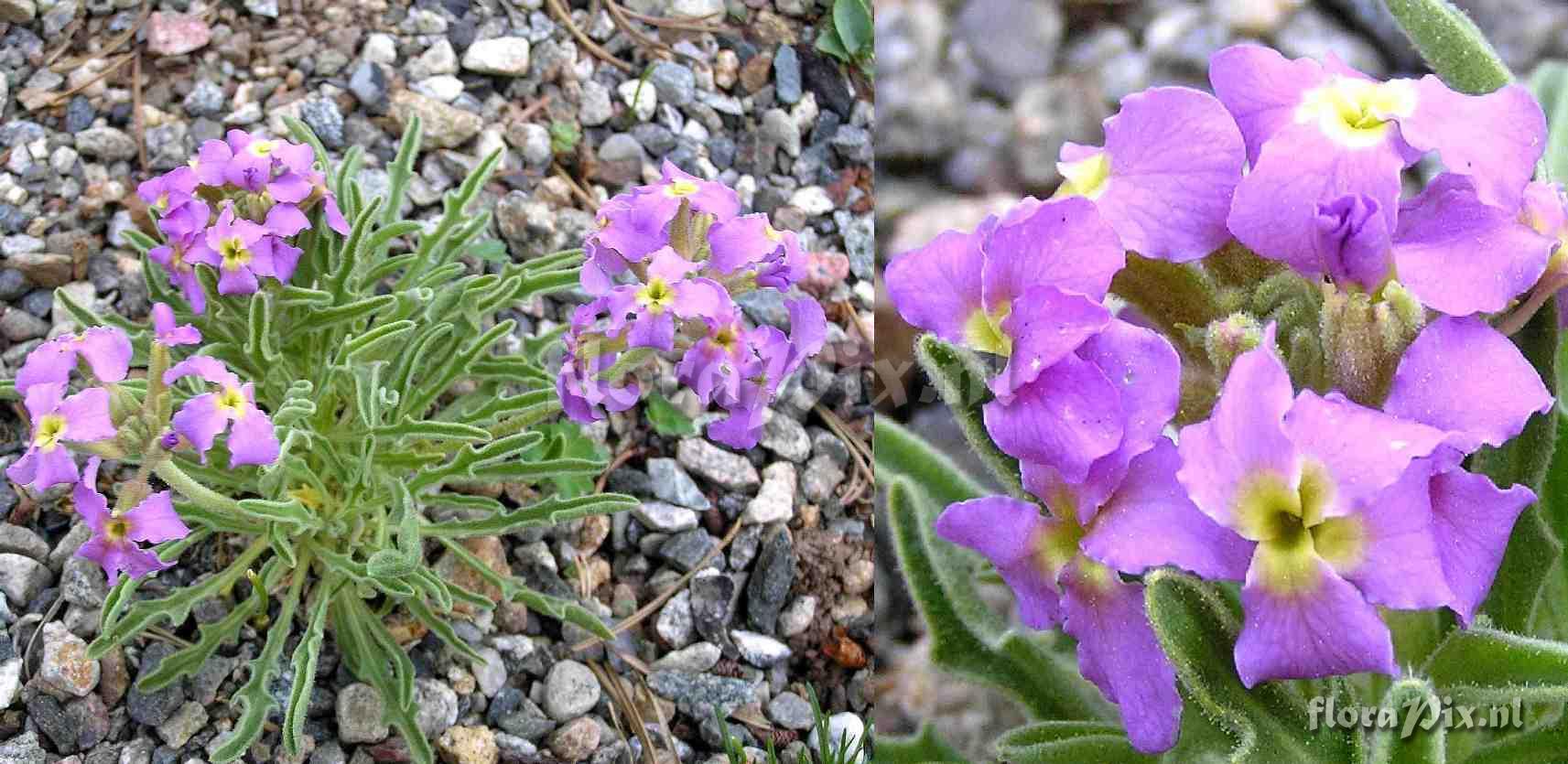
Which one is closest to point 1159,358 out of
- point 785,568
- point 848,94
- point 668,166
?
point 668,166

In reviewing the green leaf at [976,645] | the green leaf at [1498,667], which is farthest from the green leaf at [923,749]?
the green leaf at [1498,667]

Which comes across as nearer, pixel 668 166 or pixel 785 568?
pixel 668 166

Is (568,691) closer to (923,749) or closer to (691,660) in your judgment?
(691,660)

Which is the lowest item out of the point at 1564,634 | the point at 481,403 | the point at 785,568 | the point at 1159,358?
the point at 785,568

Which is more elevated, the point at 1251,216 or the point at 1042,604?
the point at 1251,216

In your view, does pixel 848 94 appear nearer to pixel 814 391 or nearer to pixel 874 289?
pixel 874 289

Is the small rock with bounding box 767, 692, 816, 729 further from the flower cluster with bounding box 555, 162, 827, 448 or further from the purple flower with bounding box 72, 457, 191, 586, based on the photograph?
the purple flower with bounding box 72, 457, 191, 586
